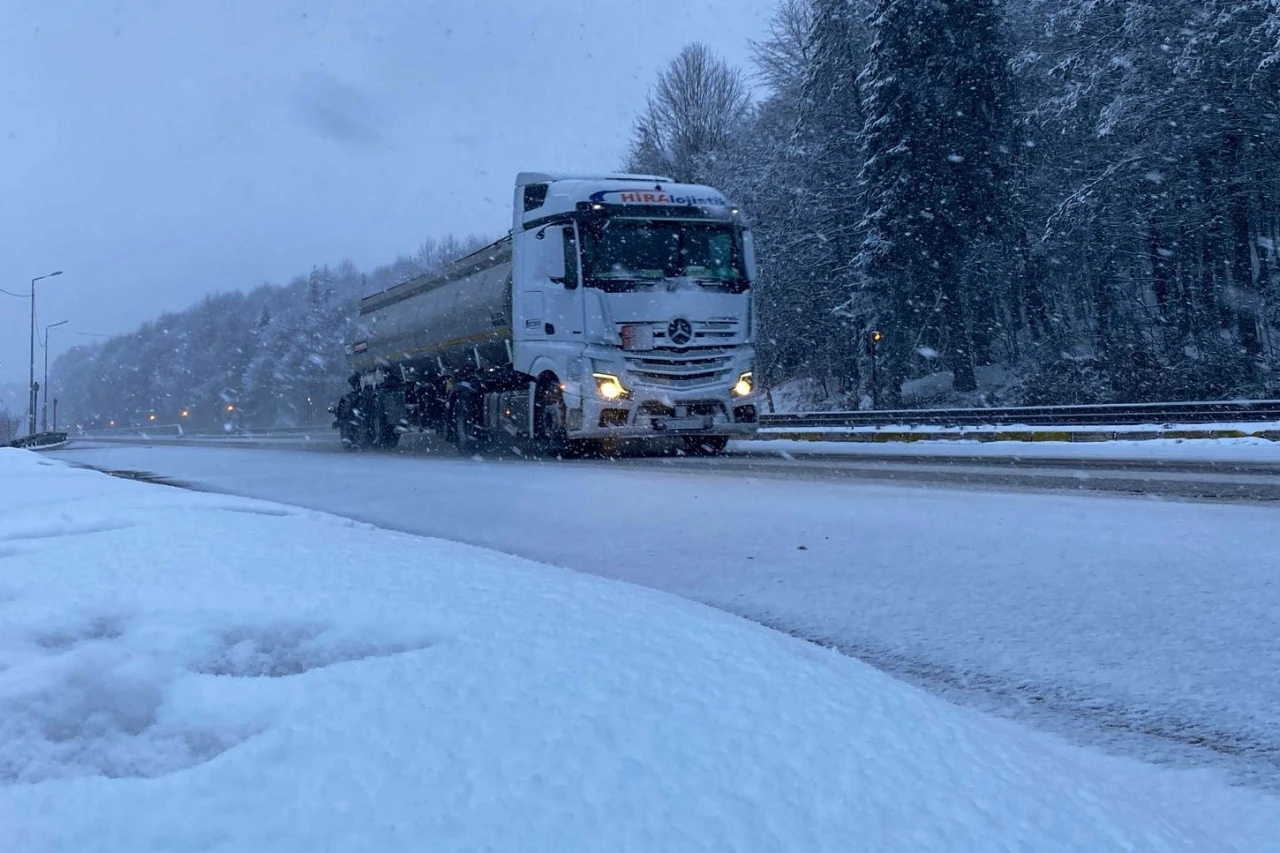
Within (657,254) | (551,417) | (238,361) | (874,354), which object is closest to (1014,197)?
(874,354)

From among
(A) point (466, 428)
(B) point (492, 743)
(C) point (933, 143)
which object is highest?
(C) point (933, 143)

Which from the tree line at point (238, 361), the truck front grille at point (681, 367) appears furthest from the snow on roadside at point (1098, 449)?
the tree line at point (238, 361)

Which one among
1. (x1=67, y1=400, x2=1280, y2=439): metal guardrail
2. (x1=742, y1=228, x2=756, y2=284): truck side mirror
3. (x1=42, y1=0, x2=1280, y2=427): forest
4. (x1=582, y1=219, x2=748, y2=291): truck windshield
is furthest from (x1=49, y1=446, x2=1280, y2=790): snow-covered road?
(x1=42, y1=0, x2=1280, y2=427): forest

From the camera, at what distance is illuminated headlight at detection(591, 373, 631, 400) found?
43.1 feet

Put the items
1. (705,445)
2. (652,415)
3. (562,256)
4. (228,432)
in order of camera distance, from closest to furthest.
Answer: (652,415), (562,256), (705,445), (228,432)

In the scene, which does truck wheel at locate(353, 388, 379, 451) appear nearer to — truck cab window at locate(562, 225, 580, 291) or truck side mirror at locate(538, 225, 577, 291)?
truck side mirror at locate(538, 225, 577, 291)

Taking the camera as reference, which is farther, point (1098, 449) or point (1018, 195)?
point (1018, 195)

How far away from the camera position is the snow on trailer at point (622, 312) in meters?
13.2

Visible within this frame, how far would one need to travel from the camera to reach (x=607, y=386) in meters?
13.2

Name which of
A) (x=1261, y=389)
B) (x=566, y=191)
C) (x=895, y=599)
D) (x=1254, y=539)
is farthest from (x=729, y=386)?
(x=1261, y=389)

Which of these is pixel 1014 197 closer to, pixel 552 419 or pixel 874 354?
pixel 874 354

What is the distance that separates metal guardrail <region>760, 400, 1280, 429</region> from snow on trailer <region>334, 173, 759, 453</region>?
26.8 feet

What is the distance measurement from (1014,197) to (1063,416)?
11.9m

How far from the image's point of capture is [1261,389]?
21.8 m
